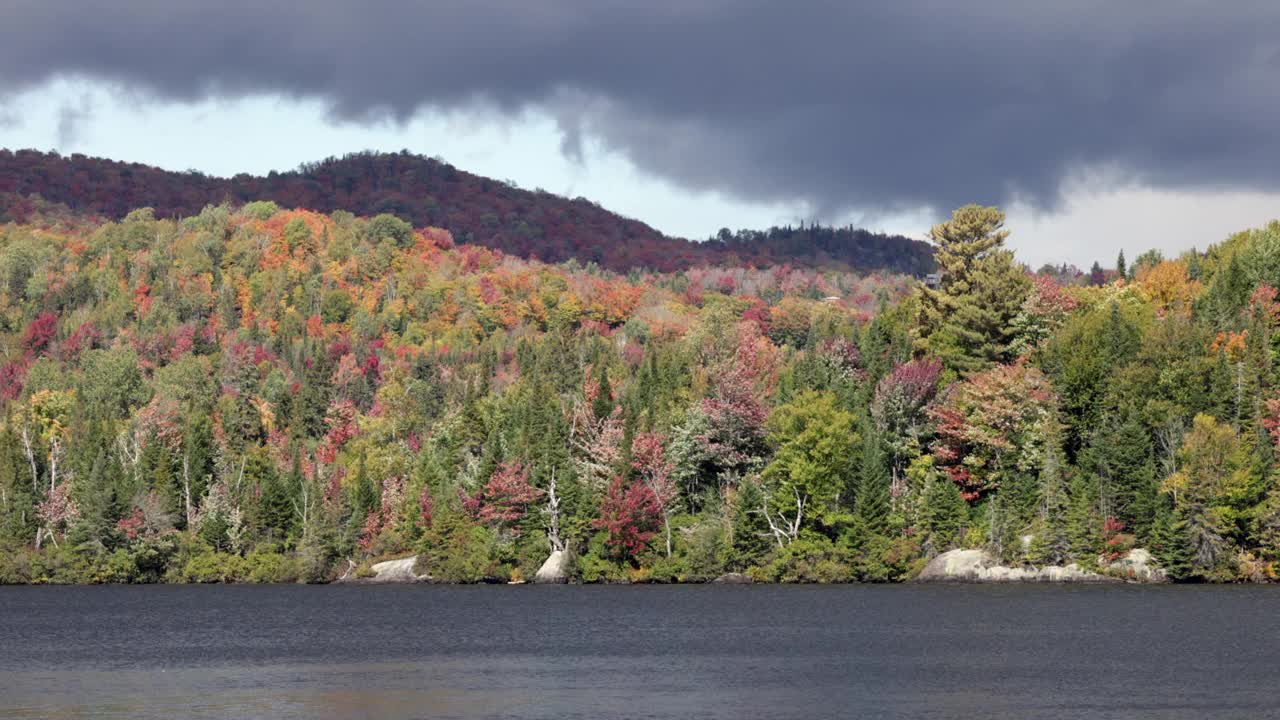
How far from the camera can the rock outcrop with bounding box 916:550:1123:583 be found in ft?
369

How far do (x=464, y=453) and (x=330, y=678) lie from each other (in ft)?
266

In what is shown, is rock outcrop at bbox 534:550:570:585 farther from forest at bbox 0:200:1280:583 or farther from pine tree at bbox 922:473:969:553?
pine tree at bbox 922:473:969:553

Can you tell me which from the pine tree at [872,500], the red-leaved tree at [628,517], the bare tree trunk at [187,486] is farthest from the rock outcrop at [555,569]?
the bare tree trunk at [187,486]

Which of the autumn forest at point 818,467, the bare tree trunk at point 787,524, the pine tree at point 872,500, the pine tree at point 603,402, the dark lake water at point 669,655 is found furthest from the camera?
the pine tree at point 603,402

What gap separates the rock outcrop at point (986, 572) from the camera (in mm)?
112438

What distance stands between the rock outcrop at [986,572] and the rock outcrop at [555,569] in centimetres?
2781

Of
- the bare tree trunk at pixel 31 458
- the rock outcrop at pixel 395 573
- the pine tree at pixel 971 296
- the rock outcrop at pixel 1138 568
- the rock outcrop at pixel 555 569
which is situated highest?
the pine tree at pixel 971 296

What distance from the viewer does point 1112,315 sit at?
12569 centimetres

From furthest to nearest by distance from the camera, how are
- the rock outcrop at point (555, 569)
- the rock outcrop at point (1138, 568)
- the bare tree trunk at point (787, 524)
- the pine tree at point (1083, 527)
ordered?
the rock outcrop at point (555, 569) < the bare tree trunk at point (787, 524) < the pine tree at point (1083, 527) < the rock outcrop at point (1138, 568)

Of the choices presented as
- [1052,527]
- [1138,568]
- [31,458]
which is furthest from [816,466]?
[31,458]

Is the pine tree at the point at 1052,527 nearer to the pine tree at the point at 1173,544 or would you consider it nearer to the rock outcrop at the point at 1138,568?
the rock outcrop at the point at 1138,568

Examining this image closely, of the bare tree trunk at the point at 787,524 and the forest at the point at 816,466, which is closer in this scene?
the forest at the point at 816,466

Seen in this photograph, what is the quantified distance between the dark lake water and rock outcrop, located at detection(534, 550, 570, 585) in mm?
14799

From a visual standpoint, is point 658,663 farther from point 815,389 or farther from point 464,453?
point 464,453
